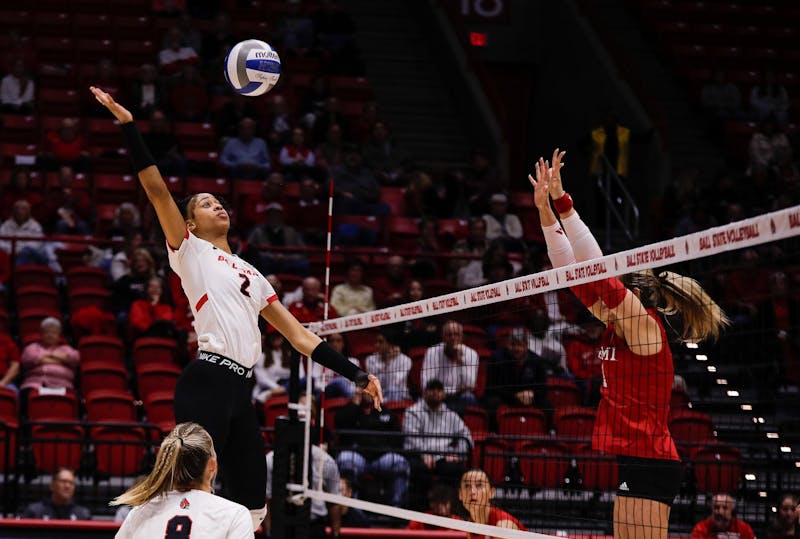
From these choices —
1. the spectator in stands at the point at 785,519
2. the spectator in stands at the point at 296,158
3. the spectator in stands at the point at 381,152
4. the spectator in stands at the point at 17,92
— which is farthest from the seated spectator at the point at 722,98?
the spectator in stands at the point at 785,519

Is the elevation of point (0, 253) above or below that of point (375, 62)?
below

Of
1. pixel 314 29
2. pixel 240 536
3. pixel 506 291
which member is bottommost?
pixel 240 536

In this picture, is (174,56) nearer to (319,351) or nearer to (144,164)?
(319,351)

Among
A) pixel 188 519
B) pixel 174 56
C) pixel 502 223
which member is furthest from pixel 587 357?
pixel 174 56

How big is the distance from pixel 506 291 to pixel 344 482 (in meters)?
3.50

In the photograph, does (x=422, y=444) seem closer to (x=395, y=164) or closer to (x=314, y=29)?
(x=395, y=164)

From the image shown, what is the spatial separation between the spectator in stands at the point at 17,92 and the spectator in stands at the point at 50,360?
5.86 m

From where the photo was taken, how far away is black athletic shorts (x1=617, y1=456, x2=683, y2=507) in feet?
17.3

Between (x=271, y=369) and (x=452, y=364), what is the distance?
106 inches

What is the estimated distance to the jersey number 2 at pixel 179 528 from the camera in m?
4.51

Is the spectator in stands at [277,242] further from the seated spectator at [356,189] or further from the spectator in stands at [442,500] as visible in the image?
the spectator in stands at [442,500]

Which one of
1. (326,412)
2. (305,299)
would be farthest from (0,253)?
(326,412)

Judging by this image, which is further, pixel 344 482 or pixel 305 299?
pixel 305 299

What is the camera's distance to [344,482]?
30.6ft
